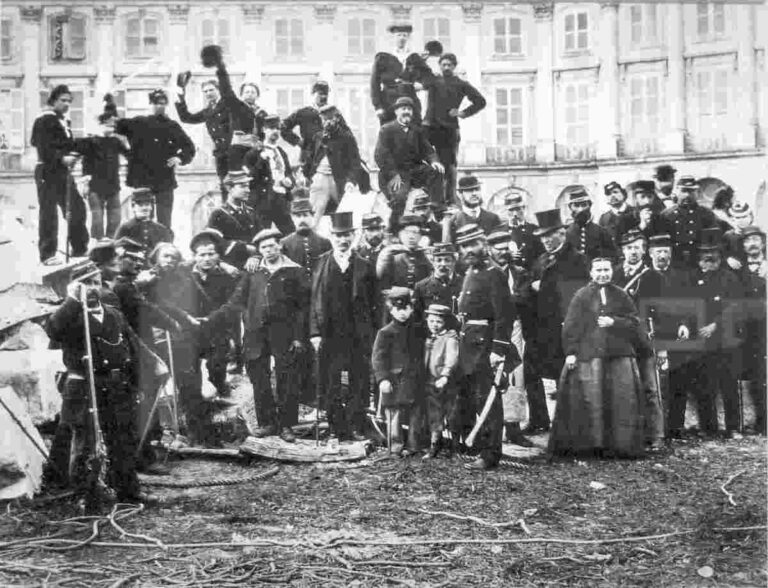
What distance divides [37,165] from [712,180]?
14.2ft

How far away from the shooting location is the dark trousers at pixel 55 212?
19.6 feet

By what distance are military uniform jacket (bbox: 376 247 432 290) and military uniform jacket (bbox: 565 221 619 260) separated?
983 mm

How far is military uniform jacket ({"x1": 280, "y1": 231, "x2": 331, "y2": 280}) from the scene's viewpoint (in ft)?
20.8

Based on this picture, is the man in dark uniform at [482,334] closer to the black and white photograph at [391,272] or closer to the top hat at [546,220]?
the black and white photograph at [391,272]

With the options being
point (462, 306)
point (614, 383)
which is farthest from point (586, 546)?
point (462, 306)

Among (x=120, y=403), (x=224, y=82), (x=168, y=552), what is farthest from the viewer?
(x=224, y=82)

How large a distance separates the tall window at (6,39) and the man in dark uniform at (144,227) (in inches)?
43.7

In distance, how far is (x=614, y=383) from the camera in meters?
6.27

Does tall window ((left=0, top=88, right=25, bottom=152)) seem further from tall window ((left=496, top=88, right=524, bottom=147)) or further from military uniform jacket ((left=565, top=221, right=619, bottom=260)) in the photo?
military uniform jacket ((left=565, top=221, right=619, bottom=260))

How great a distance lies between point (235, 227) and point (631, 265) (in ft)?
8.72

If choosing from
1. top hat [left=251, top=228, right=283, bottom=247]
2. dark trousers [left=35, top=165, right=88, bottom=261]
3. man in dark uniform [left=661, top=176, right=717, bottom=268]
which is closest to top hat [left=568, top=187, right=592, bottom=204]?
man in dark uniform [left=661, top=176, right=717, bottom=268]

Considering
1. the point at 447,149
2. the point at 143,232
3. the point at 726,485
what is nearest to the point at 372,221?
the point at 447,149

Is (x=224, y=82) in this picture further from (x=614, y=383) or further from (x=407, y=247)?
(x=614, y=383)

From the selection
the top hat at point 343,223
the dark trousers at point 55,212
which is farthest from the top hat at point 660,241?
the dark trousers at point 55,212
